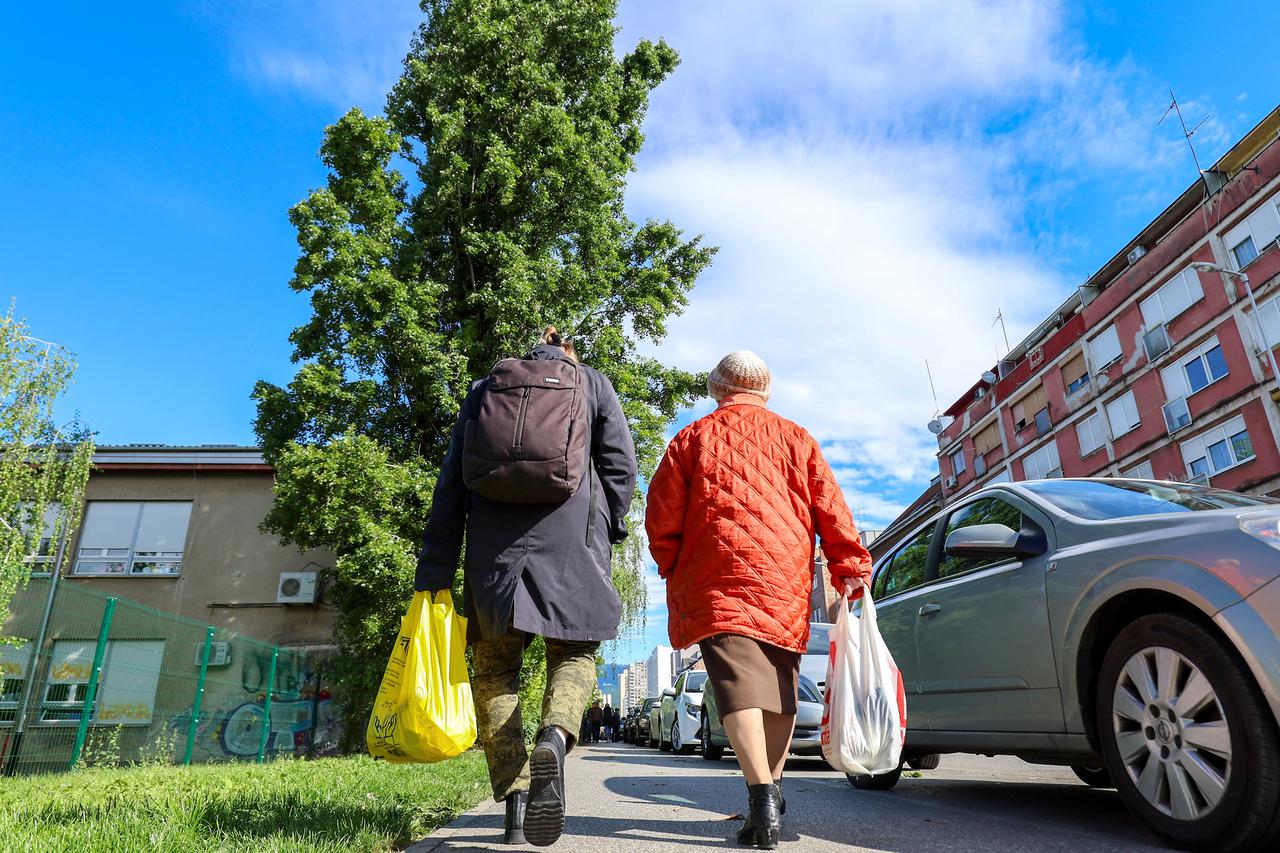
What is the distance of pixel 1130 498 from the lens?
3.70 m

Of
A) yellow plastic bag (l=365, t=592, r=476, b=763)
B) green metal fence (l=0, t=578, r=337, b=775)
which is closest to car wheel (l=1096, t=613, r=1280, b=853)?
yellow plastic bag (l=365, t=592, r=476, b=763)

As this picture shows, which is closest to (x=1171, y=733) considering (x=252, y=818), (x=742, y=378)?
(x=742, y=378)

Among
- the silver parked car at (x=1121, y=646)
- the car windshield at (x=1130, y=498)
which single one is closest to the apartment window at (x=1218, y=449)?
the silver parked car at (x=1121, y=646)

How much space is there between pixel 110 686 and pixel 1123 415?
3503 cm

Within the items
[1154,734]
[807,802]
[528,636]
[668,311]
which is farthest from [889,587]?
[668,311]

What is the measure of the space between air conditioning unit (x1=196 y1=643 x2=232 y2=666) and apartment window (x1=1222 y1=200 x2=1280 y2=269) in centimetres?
3093

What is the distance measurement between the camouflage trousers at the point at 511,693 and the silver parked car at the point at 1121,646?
6.41 ft

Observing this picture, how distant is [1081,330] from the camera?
1414 inches

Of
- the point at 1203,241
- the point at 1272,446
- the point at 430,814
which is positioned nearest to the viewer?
the point at 430,814

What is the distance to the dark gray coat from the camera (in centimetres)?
296

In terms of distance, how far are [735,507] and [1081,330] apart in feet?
126

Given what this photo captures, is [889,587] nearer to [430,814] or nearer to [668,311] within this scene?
[430,814]

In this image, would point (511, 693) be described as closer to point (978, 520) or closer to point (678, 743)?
point (978, 520)

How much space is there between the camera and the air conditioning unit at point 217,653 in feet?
37.2
